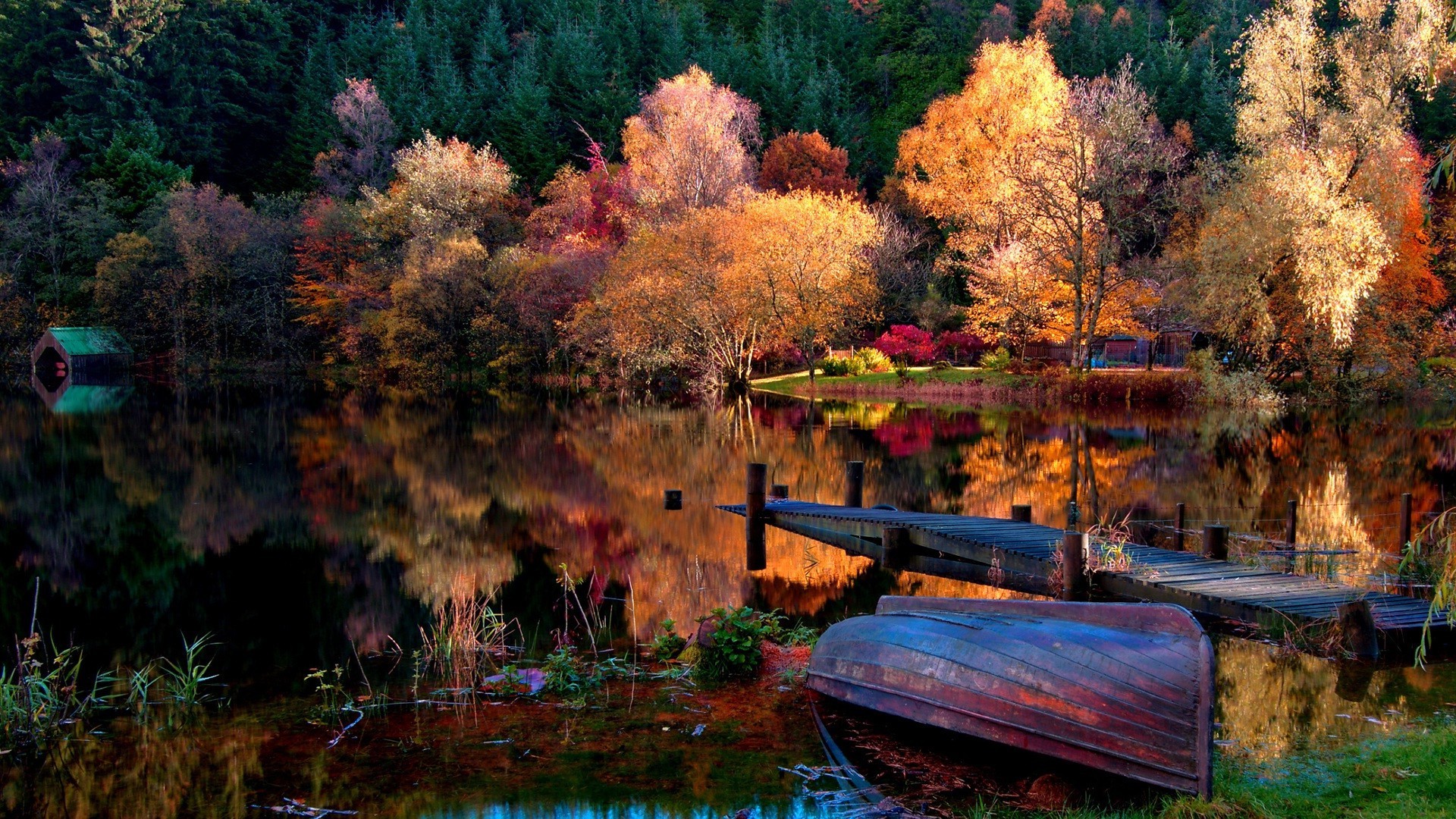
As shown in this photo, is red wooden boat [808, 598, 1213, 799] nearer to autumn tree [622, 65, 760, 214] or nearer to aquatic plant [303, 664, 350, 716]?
aquatic plant [303, 664, 350, 716]

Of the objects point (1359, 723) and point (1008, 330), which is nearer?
point (1359, 723)

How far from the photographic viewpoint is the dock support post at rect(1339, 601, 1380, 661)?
10.2 meters

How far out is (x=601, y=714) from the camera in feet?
31.0

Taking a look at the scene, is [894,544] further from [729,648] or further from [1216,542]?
[729,648]

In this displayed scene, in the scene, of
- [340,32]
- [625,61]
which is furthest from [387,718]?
[340,32]

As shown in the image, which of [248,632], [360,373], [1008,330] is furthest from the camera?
[360,373]

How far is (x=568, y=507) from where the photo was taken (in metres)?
20.5

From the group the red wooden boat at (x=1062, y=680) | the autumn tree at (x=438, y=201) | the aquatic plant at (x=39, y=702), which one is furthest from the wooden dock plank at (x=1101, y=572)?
the autumn tree at (x=438, y=201)

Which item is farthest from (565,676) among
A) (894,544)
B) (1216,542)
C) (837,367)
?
(837,367)

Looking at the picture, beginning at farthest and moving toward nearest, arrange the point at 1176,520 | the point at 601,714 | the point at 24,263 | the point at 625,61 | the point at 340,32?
the point at 340,32 < the point at 625,61 < the point at 24,263 < the point at 1176,520 < the point at 601,714

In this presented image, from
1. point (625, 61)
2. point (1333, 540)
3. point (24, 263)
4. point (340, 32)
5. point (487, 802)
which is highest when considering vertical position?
point (340, 32)

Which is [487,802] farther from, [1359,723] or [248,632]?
[1359,723]

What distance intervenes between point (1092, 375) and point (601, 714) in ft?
112

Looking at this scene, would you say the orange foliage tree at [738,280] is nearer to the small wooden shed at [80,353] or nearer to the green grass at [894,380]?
the green grass at [894,380]
